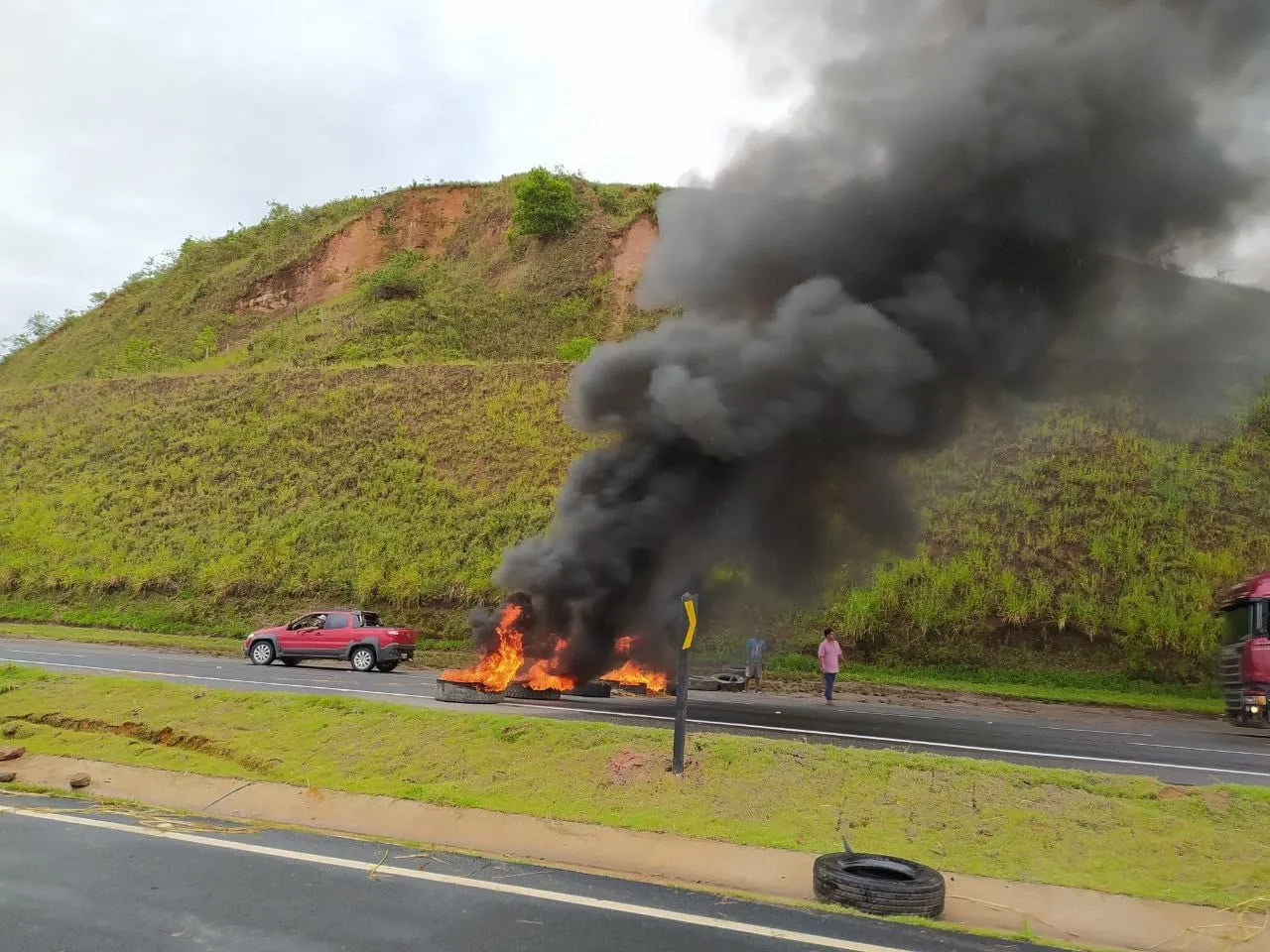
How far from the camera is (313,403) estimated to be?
37750 mm

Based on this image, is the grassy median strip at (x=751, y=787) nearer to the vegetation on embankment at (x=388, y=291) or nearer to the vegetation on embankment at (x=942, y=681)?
the vegetation on embankment at (x=942, y=681)

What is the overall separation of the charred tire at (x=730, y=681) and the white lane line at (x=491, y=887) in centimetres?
1228

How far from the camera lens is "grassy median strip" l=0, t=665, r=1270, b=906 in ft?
19.1

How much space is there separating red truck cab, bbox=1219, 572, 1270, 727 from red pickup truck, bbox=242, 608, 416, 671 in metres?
17.2

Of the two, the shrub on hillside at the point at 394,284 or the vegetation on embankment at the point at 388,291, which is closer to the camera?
the vegetation on embankment at the point at 388,291

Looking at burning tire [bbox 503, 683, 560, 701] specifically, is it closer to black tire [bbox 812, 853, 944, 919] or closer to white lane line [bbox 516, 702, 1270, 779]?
white lane line [bbox 516, 702, 1270, 779]

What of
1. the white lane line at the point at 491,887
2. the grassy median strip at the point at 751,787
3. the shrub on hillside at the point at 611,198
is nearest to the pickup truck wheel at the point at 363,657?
the grassy median strip at the point at 751,787

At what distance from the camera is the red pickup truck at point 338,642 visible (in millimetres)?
19891

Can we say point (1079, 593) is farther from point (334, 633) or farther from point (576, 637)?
point (334, 633)

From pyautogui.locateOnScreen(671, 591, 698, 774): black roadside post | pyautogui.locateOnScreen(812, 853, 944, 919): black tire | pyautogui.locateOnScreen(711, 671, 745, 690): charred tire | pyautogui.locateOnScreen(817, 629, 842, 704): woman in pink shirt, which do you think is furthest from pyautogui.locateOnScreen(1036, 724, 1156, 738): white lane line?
pyautogui.locateOnScreen(812, 853, 944, 919): black tire

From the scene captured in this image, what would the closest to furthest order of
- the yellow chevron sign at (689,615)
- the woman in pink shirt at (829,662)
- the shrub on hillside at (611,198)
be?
the yellow chevron sign at (689,615), the woman in pink shirt at (829,662), the shrub on hillside at (611,198)

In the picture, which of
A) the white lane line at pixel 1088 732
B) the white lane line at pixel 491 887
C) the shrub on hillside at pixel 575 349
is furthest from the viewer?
the shrub on hillside at pixel 575 349

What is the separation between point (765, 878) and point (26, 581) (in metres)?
33.5

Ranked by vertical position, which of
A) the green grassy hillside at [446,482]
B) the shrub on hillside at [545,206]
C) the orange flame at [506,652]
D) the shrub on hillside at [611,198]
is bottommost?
the orange flame at [506,652]
